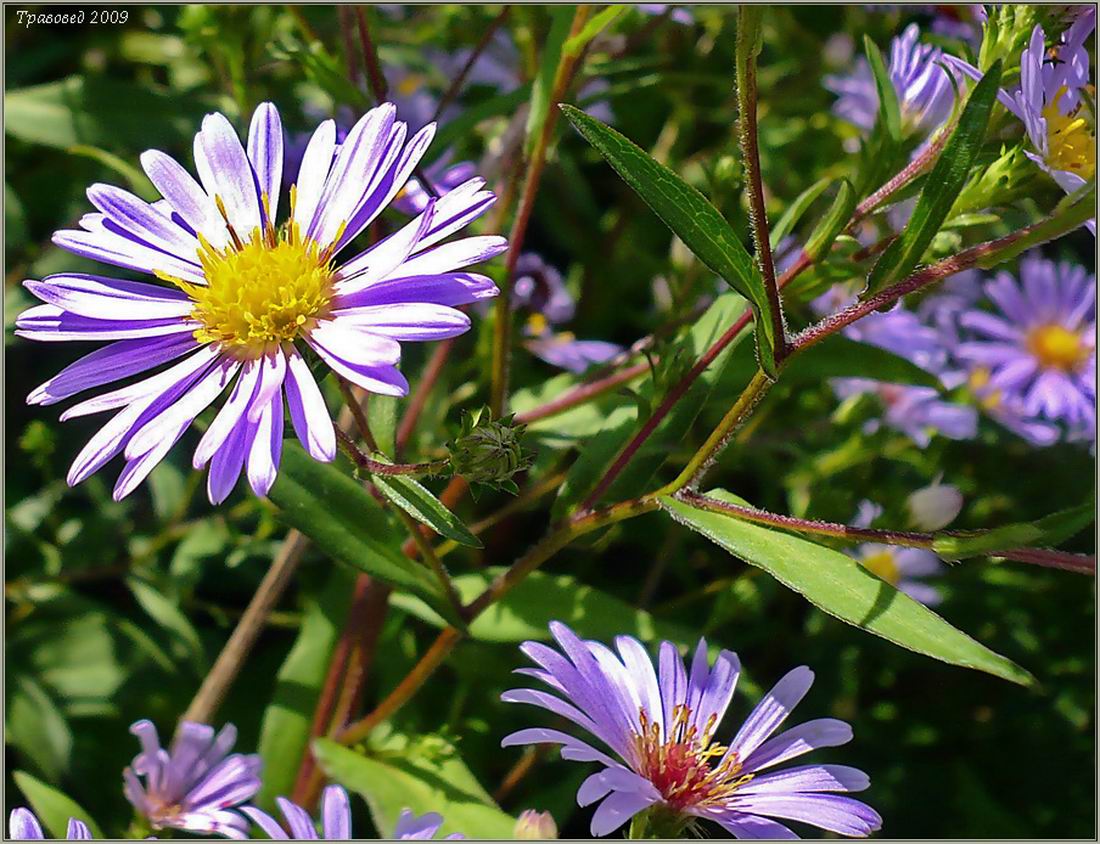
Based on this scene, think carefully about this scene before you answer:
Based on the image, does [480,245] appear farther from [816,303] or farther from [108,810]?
[108,810]

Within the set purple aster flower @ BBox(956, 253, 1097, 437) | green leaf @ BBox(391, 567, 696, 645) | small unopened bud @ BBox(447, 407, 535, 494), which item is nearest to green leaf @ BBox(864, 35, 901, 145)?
small unopened bud @ BBox(447, 407, 535, 494)

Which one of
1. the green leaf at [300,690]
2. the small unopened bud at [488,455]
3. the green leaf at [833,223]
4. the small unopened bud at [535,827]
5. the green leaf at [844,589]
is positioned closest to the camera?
the green leaf at [844,589]

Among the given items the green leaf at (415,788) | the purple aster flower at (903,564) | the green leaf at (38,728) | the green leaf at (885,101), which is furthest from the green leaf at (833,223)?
the green leaf at (38,728)

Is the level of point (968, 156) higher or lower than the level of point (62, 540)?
higher

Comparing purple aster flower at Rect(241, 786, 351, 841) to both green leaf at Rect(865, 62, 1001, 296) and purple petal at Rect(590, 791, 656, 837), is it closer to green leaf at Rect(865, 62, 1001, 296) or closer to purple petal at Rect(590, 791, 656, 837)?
purple petal at Rect(590, 791, 656, 837)

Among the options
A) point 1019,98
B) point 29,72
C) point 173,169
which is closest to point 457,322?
point 173,169

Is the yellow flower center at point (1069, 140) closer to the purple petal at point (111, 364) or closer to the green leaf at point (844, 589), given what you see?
the green leaf at point (844, 589)
